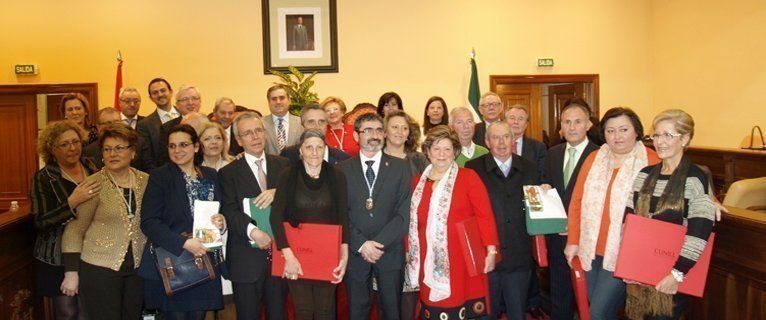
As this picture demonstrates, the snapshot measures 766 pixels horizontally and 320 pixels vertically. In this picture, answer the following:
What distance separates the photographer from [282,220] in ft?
10.1

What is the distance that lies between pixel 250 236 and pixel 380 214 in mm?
743

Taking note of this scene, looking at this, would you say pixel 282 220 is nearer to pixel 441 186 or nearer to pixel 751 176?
pixel 441 186

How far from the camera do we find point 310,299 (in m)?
3.18

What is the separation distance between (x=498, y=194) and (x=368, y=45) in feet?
16.0

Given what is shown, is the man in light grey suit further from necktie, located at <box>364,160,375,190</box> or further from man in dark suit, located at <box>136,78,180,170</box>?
necktie, located at <box>364,160,375,190</box>

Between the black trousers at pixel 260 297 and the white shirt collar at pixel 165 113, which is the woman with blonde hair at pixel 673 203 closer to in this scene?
the black trousers at pixel 260 297

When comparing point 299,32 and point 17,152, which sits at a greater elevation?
point 299,32

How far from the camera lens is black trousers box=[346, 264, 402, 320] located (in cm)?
327

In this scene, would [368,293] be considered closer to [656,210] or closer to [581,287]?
[581,287]

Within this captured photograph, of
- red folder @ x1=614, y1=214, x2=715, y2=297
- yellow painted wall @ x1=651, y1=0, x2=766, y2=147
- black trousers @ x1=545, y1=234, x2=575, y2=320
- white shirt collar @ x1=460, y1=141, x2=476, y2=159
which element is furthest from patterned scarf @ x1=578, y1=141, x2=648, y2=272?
yellow painted wall @ x1=651, y1=0, x2=766, y2=147

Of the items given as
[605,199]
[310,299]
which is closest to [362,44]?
[310,299]

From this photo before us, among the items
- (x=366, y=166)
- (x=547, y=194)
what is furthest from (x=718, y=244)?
(x=366, y=166)

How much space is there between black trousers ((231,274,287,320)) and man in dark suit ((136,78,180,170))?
1.27m

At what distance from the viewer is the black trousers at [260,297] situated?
3223 mm
